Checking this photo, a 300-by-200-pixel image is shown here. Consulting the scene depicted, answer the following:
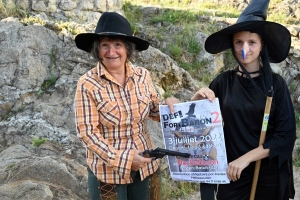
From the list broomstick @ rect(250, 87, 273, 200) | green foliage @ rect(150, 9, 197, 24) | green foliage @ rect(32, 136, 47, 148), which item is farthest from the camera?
green foliage @ rect(150, 9, 197, 24)

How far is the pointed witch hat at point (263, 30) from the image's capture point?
2244mm

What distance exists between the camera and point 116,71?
2445 mm

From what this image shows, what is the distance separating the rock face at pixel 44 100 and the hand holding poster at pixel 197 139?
148 cm

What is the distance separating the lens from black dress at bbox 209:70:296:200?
2.26 meters

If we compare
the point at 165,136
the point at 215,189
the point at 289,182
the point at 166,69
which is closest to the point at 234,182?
the point at 215,189

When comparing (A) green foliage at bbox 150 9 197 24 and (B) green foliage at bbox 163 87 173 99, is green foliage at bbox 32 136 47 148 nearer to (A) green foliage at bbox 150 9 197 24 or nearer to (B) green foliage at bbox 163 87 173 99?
(B) green foliage at bbox 163 87 173 99

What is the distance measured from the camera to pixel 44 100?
17.2 feet

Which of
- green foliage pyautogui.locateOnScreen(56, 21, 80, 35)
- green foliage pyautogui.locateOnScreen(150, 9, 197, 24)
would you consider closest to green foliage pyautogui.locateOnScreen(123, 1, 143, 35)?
green foliage pyautogui.locateOnScreen(150, 9, 197, 24)

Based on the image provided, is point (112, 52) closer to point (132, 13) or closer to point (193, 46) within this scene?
point (193, 46)

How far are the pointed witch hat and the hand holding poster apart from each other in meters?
0.46

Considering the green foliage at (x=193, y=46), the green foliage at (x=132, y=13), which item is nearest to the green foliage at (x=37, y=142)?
the green foliage at (x=193, y=46)

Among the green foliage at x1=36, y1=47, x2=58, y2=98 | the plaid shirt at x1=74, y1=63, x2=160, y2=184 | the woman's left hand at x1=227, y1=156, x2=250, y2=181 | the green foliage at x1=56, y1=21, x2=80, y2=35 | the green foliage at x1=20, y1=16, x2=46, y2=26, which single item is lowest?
the woman's left hand at x1=227, y1=156, x2=250, y2=181

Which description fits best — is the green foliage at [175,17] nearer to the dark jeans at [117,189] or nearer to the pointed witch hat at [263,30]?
the pointed witch hat at [263,30]

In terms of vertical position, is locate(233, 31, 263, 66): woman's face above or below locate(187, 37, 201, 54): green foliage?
below
